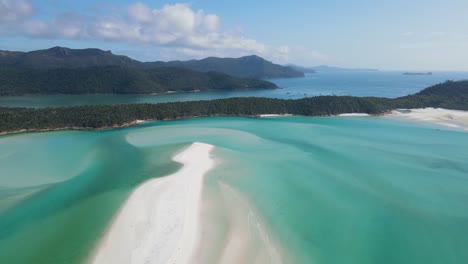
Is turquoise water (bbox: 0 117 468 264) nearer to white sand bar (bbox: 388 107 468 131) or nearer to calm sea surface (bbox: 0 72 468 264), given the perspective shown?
calm sea surface (bbox: 0 72 468 264)

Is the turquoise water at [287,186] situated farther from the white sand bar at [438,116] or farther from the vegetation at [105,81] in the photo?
the vegetation at [105,81]

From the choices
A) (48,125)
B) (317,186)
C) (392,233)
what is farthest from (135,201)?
(48,125)

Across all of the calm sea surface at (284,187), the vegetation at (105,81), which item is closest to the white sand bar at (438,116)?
the calm sea surface at (284,187)

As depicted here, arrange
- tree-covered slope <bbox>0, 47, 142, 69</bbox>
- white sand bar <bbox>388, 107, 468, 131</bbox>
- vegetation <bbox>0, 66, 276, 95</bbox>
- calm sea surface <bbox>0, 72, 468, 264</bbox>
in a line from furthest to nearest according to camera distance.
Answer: tree-covered slope <bbox>0, 47, 142, 69</bbox>
vegetation <bbox>0, 66, 276, 95</bbox>
white sand bar <bbox>388, 107, 468, 131</bbox>
calm sea surface <bbox>0, 72, 468, 264</bbox>

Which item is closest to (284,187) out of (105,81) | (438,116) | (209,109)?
(209,109)

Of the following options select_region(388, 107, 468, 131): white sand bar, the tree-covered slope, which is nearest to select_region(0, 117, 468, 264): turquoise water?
select_region(388, 107, 468, 131): white sand bar

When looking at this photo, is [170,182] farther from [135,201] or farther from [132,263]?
[132,263]

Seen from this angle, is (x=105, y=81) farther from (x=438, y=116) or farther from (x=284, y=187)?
(x=284, y=187)
